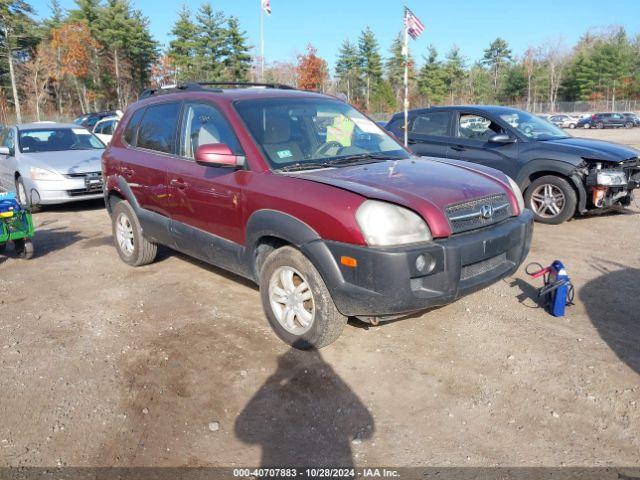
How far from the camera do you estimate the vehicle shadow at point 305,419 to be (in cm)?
274

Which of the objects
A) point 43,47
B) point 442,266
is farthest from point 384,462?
point 43,47

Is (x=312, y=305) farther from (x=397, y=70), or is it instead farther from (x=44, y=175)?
(x=397, y=70)

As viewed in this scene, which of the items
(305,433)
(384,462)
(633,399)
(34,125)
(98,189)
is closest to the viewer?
Answer: (384,462)

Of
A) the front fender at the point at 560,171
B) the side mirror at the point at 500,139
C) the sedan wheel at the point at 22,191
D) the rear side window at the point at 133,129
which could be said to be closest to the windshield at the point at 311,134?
Answer: the rear side window at the point at 133,129

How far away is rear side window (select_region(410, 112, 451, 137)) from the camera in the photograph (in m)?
8.52

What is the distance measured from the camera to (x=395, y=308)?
129 inches

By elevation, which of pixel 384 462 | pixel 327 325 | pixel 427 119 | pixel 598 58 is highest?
pixel 598 58

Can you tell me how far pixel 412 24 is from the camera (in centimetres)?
1405

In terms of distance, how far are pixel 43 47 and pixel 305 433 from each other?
52.7m

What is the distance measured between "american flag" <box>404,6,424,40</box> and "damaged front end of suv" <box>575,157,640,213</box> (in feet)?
26.7

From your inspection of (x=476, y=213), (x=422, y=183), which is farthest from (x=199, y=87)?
(x=476, y=213)

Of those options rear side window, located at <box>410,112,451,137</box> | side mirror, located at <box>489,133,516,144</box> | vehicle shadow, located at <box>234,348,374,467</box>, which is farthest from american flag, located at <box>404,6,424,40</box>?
vehicle shadow, located at <box>234,348,374,467</box>

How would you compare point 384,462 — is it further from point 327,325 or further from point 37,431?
point 37,431

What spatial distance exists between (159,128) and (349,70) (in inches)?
2560
